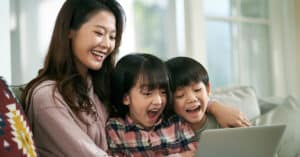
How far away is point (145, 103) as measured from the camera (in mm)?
1507

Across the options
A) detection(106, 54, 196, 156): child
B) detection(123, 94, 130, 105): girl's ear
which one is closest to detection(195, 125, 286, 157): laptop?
detection(106, 54, 196, 156): child

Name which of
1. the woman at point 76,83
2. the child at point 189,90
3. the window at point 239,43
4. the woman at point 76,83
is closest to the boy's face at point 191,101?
the child at point 189,90

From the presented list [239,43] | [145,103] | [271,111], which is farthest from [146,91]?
[239,43]

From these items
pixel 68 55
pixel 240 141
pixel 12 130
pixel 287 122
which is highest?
pixel 68 55

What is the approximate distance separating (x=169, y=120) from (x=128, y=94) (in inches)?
6.7

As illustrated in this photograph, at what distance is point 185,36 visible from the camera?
2.51 m

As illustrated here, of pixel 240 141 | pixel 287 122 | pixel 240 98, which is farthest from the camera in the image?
pixel 240 98

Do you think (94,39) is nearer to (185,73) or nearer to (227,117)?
(185,73)

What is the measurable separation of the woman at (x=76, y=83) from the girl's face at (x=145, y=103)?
102 millimetres

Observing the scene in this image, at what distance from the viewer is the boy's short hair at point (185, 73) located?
155 cm

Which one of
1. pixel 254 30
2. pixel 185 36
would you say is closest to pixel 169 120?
pixel 185 36

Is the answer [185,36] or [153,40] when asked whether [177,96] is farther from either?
[153,40]

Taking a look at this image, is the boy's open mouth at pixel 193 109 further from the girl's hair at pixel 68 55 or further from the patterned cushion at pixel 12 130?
the patterned cushion at pixel 12 130

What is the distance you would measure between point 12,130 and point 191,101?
2.19 feet
